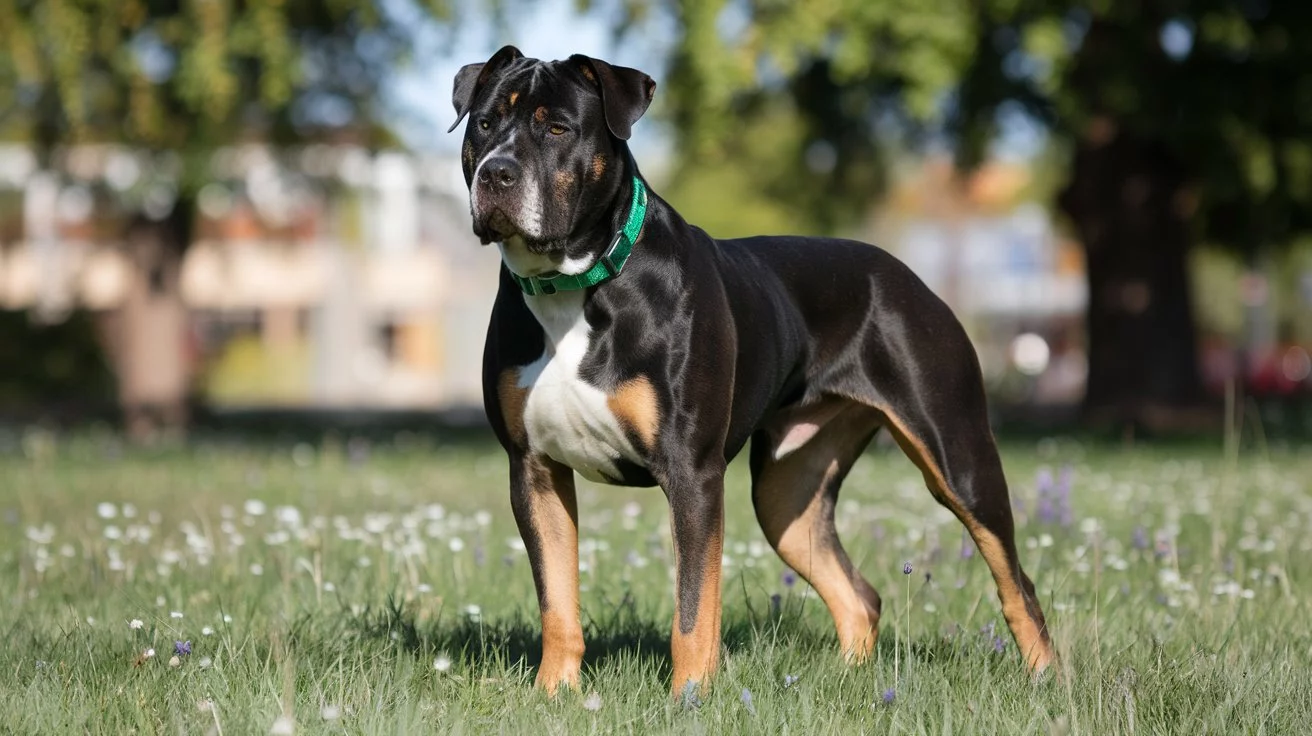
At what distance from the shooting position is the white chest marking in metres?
4.25

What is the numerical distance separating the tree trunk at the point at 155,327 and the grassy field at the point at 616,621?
28.4 ft

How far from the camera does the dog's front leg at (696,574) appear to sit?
416 cm

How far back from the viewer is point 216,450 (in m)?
14.1

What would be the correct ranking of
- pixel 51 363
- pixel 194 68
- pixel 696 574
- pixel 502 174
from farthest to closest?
pixel 51 363
pixel 194 68
pixel 696 574
pixel 502 174

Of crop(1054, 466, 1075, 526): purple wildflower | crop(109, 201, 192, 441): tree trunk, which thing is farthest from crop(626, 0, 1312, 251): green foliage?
crop(109, 201, 192, 441): tree trunk

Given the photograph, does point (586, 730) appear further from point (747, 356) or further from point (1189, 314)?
point (1189, 314)

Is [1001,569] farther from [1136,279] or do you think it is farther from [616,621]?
[1136,279]

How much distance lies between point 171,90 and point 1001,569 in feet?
39.3

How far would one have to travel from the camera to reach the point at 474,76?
4.58m

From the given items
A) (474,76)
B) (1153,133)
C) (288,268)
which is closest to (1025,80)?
(1153,133)

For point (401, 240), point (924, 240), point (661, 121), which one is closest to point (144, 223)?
point (661, 121)

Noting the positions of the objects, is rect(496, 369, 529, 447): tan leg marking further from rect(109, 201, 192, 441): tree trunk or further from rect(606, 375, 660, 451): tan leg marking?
rect(109, 201, 192, 441): tree trunk

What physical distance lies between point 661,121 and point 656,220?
33.1 feet

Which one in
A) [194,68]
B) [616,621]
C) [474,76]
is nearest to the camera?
[474,76]
